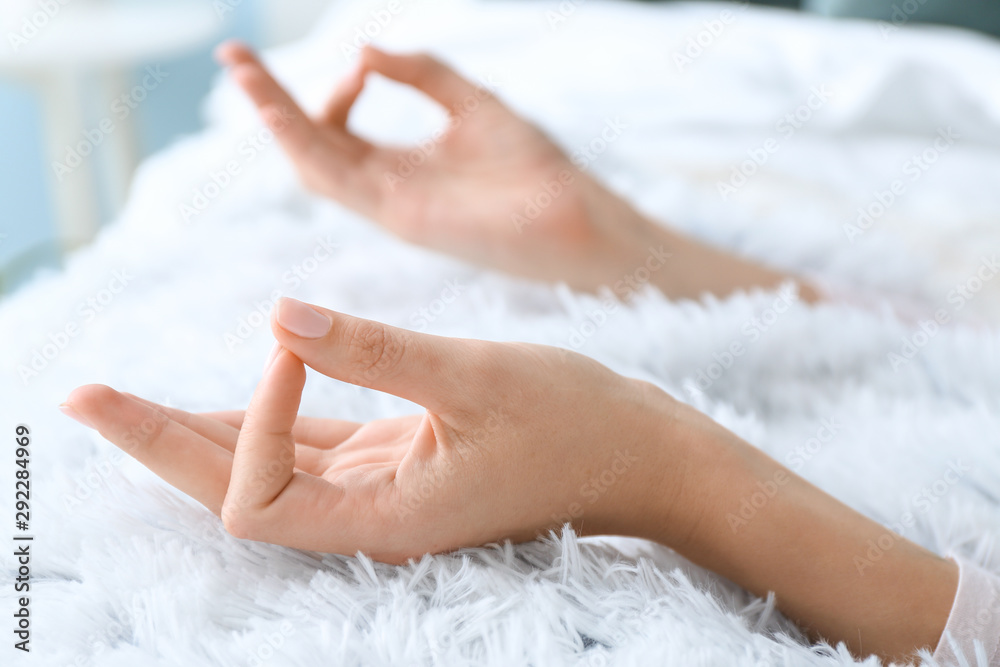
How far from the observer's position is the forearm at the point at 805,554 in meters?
0.45

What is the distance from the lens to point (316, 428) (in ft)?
1.58

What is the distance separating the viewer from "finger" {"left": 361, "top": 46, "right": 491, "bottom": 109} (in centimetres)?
84

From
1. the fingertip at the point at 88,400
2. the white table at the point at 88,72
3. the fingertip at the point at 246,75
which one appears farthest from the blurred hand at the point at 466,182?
the white table at the point at 88,72

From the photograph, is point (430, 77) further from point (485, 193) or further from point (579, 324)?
point (579, 324)

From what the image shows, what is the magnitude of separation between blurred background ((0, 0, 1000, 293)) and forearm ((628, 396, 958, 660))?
3.89 ft

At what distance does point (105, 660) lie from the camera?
0.35 meters

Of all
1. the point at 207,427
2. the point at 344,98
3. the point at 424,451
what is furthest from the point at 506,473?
the point at 344,98

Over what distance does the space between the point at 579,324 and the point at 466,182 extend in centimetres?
28

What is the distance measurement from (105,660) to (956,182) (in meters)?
1.05

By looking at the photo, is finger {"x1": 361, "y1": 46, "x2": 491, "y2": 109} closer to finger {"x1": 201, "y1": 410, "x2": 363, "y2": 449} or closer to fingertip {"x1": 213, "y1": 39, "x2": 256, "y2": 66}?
fingertip {"x1": 213, "y1": 39, "x2": 256, "y2": 66}

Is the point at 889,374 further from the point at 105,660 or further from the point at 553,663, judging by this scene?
the point at 105,660

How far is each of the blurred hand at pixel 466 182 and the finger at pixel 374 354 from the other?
0.44m

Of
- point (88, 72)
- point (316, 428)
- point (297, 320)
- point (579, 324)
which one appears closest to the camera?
point (297, 320)

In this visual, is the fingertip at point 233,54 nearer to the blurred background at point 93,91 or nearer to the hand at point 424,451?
the hand at point 424,451
